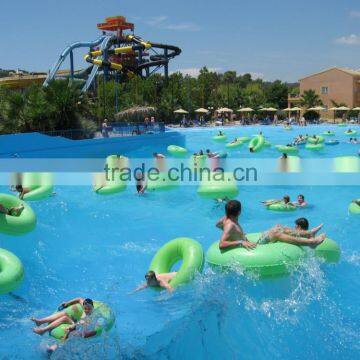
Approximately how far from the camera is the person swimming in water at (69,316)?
492 centimetres

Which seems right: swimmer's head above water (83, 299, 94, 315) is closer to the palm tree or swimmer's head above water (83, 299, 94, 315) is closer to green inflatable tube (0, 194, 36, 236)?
green inflatable tube (0, 194, 36, 236)

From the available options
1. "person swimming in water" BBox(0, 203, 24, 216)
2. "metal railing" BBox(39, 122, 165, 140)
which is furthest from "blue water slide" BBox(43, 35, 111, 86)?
"person swimming in water" BBox(0, 203, 24, 216)

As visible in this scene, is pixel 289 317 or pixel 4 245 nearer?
pixel 289 317

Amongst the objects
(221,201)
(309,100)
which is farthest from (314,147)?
(309,100)

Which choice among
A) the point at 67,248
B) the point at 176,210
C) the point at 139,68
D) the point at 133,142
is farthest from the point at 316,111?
the point at 67,248

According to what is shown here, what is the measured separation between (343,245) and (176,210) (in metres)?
3.95

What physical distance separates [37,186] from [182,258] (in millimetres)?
6026

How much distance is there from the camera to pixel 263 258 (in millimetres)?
5281

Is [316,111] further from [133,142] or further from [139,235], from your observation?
[139,235]

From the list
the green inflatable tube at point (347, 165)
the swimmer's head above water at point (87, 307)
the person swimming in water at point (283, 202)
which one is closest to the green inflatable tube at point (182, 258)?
the swimmer's head above water at point (87, 307)

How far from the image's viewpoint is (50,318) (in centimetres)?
502

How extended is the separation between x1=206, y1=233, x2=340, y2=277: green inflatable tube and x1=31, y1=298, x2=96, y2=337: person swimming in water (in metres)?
1.53

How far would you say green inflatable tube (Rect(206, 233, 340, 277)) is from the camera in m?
5.26

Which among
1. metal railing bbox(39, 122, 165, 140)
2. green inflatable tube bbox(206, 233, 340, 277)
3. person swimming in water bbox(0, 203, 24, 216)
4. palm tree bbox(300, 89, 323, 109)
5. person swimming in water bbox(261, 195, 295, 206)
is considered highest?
palm tree bbox(300, 89, 323, 109)
